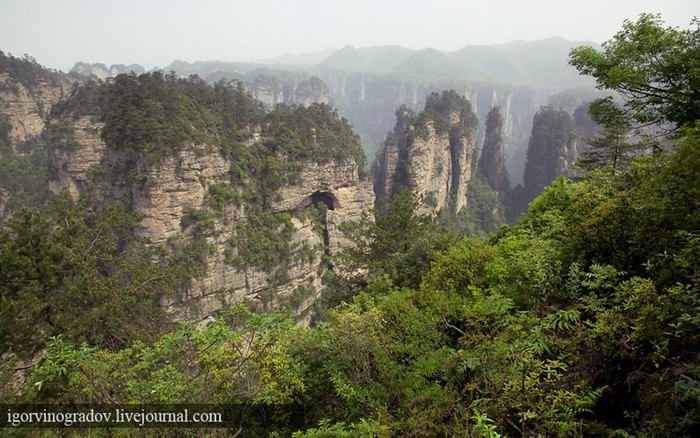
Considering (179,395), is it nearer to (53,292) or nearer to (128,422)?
(128,422)

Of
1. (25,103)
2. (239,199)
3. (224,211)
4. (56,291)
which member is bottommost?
(224,211)

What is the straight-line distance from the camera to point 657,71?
276 inches

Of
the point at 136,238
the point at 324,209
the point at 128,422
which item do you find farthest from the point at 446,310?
the point at 324,209

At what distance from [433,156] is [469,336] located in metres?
44.0

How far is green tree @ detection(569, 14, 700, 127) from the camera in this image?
6707 mm

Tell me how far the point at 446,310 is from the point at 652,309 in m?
3.70

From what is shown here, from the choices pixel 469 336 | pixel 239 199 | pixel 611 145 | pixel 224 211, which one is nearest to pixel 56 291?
pixel 469 336

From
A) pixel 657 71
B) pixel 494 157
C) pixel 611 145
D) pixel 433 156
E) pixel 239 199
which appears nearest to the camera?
pixel 657 71

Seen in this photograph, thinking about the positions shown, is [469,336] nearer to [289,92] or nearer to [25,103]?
[25,103]

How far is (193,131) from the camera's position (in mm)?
25875

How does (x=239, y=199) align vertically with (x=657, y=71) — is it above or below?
below

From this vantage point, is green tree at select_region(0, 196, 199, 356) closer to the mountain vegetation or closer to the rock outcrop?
the mountain vegetation

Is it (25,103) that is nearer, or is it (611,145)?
(611,145)

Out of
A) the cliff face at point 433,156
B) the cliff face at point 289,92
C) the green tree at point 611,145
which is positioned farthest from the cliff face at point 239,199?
the cliff face at point 289,92
